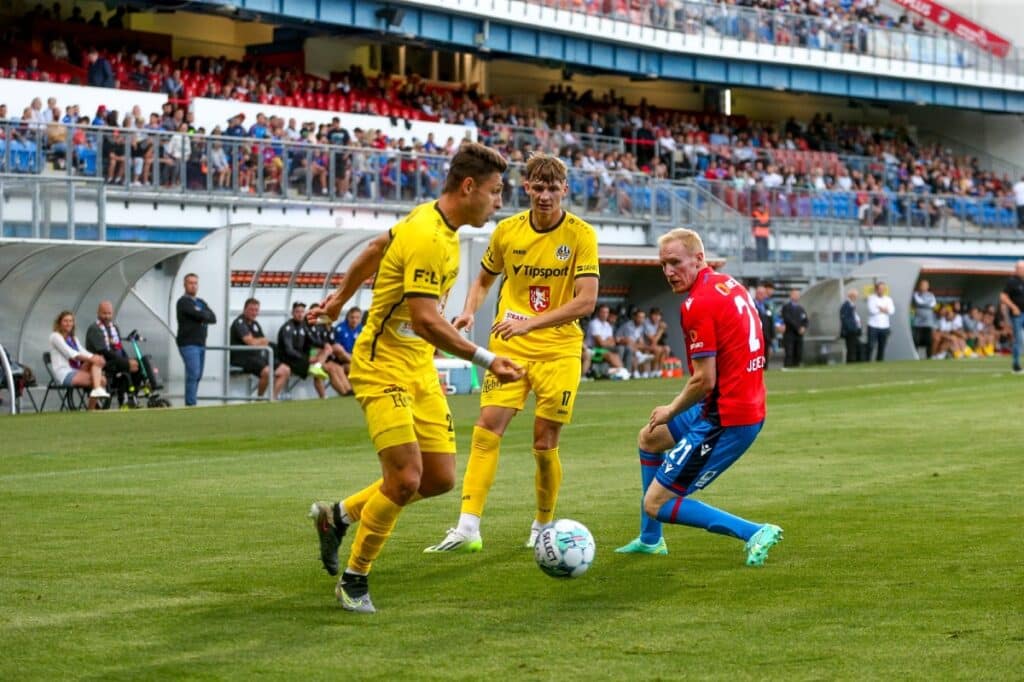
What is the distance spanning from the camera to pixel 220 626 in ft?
23.9

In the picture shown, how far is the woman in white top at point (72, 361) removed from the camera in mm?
22688

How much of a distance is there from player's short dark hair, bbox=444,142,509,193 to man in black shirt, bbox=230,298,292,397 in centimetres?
1785

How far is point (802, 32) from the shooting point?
5688cm

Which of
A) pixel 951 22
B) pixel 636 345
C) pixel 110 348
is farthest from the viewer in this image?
pixel 951 22

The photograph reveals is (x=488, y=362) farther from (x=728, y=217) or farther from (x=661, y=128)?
(x=661, y=128)

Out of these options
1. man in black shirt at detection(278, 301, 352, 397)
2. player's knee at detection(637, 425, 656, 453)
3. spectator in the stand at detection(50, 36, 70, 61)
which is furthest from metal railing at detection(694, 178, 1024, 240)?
player's knee at detection(637, 425, 656, 453)

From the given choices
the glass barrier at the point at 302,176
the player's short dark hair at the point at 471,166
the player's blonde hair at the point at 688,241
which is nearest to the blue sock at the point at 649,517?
the player's blonde hair at the point at 688,241

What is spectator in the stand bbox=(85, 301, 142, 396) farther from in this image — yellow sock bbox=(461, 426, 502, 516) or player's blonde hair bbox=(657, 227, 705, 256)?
player's blonde hair bbox=(657, 227, 705, 256)

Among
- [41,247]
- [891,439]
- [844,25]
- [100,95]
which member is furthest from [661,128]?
[891,439]

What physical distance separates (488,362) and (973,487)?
6.20 meters

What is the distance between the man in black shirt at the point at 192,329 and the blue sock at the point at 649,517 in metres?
15.3

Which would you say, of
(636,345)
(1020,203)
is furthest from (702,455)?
(1020,203)

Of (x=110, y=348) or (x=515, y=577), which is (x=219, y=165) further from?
(x=515, y=577)

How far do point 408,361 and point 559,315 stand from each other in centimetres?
186
